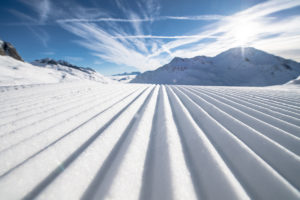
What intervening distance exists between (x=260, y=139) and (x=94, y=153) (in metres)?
1.47

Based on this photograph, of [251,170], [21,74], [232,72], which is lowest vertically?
[251,170]

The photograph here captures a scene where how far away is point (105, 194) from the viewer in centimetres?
61

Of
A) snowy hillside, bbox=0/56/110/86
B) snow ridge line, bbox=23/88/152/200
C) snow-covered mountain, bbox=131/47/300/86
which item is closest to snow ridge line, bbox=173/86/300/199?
snow ridge line, bbox=23/88/152/200

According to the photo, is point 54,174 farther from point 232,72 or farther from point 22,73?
point 232,72

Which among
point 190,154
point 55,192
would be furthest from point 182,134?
point 55,192

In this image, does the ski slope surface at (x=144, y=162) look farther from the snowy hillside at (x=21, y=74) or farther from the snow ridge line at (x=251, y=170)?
the snowy hillside at (x=21, y=74)

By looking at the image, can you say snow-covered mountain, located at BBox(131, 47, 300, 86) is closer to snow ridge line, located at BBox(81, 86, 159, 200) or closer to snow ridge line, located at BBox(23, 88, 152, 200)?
snow ridge line, located at BBox(81, 86, 159, 200)

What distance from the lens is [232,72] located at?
6078cm

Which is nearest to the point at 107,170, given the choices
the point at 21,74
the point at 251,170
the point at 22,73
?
the point at 251,170

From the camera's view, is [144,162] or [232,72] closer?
[144,162]

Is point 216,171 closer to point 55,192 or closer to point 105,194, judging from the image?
point 105,194

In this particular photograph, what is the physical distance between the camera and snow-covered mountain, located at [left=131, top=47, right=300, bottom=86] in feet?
169

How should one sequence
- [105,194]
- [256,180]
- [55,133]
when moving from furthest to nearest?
[55,133]
[256,180]
[105,194]

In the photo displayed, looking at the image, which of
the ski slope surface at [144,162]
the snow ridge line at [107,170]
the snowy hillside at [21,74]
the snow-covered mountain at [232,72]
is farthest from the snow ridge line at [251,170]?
the snow-covered mountain at [232,72]
